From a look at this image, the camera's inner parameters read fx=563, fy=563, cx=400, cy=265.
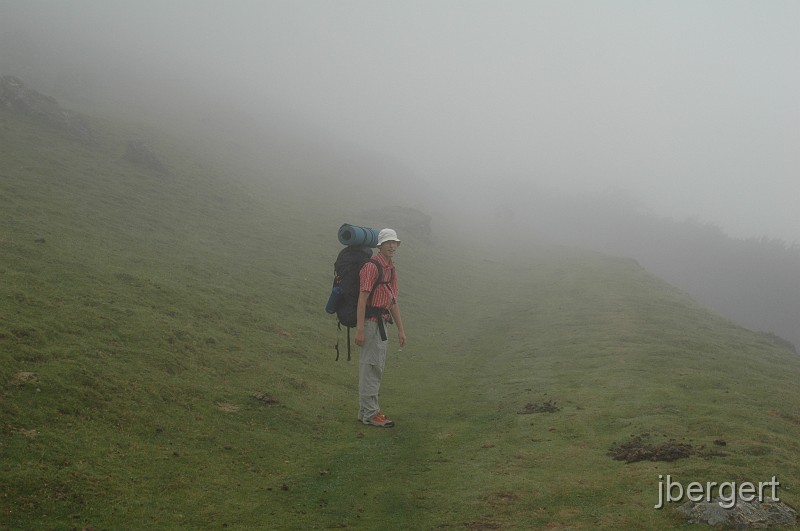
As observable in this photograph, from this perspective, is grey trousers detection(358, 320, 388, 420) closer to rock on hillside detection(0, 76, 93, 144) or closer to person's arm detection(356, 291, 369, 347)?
person's arm detection(356, 291, 369, 347)

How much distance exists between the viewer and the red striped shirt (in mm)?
15000

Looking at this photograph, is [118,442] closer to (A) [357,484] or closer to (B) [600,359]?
(A) [357,484]

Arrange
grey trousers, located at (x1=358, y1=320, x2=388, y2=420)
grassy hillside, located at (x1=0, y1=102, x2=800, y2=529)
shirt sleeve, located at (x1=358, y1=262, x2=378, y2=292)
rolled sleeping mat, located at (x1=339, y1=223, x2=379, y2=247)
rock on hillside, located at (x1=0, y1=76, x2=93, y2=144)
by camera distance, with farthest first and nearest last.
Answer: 1. rock on hillside, located at (x1=0, y1=76, x2=93, y2=144)
2. grey trousers, located at (x1=358, y1=320, x2=388, y2=420)
3. rolled sleeping mat, located at (x1=339, y1=223, x2=379, y2=247)
4. shirt sleeve, located at (x1=358, y1=262, x2=378, y2=292)
5. grassy hillside, located at (x1=0, y1=102, x2=800, y2=529)

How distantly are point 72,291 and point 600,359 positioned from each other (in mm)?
20832

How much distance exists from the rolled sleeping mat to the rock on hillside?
43.0m

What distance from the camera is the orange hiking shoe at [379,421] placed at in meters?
16.1

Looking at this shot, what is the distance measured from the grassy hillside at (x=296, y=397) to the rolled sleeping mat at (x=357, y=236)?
5.16m

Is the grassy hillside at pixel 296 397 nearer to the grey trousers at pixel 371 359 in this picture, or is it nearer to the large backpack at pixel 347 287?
→ the grey trousers at pixel 371 359

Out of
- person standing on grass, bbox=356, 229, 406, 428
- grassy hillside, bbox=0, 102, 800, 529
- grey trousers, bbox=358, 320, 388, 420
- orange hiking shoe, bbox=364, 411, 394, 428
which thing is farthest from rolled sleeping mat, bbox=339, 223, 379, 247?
grassy hillside, bbox=0, 102, 800, 529

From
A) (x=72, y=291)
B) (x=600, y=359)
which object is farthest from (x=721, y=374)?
(x=72, y=291)

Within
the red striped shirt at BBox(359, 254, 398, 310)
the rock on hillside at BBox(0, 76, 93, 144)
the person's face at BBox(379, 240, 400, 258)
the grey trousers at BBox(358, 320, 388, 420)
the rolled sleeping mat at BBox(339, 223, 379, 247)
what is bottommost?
the grey trousers at BBox(358, 320, 388, 420)

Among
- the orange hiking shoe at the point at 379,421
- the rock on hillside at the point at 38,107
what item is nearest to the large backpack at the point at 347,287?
the orange hiking shoe at the point at 379,421

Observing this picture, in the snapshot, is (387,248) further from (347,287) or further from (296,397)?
(296,397)

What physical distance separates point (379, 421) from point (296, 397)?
2.96m
